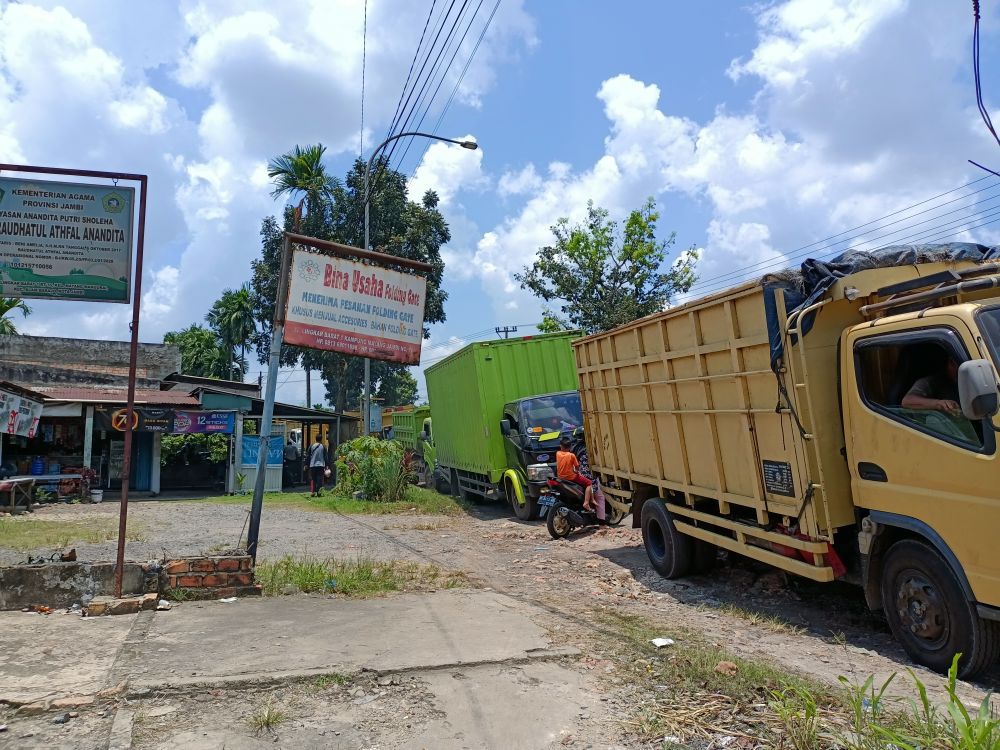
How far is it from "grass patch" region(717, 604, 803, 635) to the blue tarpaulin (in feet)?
7.01

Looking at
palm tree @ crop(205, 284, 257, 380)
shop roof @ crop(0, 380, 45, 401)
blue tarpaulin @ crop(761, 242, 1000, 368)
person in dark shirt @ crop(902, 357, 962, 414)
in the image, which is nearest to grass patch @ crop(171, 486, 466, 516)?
shop roof @ crop(0, 380, 45, 401)

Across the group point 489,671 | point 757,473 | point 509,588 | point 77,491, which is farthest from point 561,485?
point 77,491

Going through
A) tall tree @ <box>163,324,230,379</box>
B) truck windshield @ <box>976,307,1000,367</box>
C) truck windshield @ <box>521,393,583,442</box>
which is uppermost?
tall tree @ <box>163,324,230,379</box>

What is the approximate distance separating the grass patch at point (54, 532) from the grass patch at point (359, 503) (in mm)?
4112

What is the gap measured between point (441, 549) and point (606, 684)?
6056 mm

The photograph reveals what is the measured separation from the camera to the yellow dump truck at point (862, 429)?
4.19 metres

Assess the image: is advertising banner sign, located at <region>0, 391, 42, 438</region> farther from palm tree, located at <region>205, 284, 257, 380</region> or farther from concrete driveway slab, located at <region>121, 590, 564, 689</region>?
palm tree, located at <region>205, 284, 257, 380</region>

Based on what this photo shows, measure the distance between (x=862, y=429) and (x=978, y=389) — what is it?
113cm

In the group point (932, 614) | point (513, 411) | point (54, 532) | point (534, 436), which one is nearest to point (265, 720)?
point (932, 614)

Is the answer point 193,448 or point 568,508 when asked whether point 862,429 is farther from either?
point 193,448

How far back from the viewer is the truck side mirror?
12.7 feet

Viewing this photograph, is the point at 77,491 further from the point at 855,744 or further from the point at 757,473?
the point at 855,744

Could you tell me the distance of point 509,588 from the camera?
7.12 metres

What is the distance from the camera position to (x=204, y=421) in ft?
62.5
